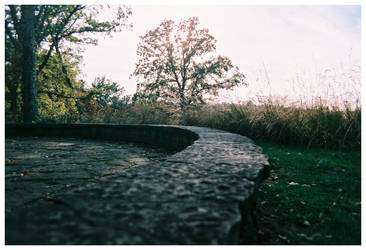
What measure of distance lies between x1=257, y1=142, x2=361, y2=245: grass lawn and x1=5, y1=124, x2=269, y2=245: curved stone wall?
0.99 ft

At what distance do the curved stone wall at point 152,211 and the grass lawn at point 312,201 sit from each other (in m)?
0.30

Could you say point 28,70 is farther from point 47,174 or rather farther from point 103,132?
point 47,174

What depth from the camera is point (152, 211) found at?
0.73 m

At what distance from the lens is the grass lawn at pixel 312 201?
3.80 ft

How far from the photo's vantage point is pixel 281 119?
3.37 meters

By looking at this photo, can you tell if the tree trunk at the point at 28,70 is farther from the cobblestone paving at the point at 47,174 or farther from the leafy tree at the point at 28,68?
the cobblestone paving at the point at 47,174

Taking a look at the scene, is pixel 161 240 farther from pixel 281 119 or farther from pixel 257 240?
pixel 281 119

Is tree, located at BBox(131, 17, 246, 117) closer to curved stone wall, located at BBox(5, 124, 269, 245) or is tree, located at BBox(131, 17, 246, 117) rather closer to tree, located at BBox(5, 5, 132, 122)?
tree, located at BBox(5, 5, 132, 122)

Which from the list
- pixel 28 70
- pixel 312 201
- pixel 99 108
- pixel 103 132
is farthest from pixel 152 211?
pixel 99 108

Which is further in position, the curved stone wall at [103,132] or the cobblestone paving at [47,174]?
the curved stone wall at [103,132]

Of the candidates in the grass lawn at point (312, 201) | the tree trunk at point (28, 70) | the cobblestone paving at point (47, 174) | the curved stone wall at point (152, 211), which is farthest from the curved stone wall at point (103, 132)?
the curved stone wall at point (152, 211)

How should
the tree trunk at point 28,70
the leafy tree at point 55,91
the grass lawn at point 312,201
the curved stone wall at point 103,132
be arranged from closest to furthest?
1. the grass lawn at point 312,201
2. the curved stone wall at point 103,132
3. the tree trunk at point 28,70
4. the leafy tree at point 55,91

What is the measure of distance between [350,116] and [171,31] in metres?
16.1

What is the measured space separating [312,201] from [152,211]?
122cm
